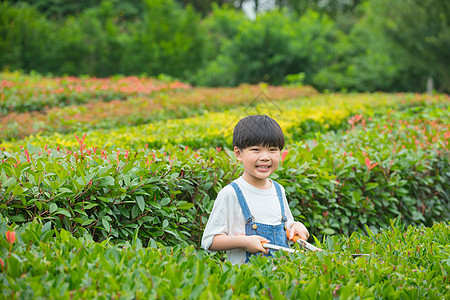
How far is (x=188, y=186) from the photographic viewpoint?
3.02 m

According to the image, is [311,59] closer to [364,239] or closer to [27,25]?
[27,25]

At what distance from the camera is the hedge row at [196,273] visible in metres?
1.61

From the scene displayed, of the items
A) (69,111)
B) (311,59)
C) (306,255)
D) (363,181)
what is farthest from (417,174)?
(311,59)

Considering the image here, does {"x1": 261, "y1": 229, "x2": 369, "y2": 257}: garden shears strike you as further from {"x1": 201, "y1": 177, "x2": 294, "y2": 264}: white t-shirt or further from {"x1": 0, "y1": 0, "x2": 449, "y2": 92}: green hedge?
{"x1": 0, "y1": 0, "x2": 449, "y2": 92}: green hedge

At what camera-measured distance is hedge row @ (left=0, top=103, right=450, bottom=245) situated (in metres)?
2.48

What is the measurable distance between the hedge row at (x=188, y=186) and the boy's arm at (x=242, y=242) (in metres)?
0.36

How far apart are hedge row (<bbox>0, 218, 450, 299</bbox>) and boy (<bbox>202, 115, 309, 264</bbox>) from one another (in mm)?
180

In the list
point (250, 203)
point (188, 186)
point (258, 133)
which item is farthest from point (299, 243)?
point (188, 186)

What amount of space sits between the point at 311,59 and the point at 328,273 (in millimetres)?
18200

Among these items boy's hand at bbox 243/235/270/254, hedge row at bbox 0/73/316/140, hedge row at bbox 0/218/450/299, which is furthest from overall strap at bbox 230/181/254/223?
hedge row at bbox 0/73/316/140

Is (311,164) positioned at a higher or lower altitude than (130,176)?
lower

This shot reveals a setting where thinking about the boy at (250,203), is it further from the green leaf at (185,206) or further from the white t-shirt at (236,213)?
the green leaf at (185,206)

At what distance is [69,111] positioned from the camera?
24.3 feet

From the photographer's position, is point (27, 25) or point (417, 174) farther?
point (27, 25)
